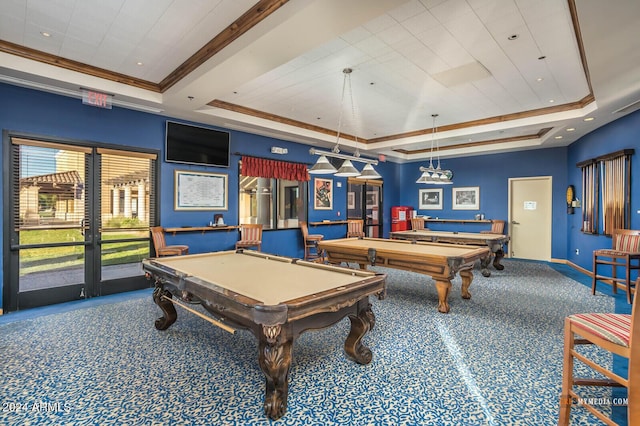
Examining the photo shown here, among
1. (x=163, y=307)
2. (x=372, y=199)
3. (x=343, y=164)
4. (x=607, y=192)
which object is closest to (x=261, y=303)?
(x=163, y=307)

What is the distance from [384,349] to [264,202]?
504cm

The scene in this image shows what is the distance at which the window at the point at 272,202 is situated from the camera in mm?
6848

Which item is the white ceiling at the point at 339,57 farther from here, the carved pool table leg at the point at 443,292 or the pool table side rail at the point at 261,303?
the carved pool table leg at the point at 443,292

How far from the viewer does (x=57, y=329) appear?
10.9ft

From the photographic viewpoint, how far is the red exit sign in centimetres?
408

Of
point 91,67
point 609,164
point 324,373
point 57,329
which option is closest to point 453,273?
point 324,373

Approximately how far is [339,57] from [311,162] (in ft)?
13.3

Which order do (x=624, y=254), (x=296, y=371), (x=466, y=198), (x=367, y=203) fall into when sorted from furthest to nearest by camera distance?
1. (x=367, y=203)
2. (x=466, y=198)
3. (x=624, y=254)
4. (x=296, y=371)

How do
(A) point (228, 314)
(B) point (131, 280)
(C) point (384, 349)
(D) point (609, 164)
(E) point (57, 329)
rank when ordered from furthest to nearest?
1. (D) point (609, 164)
2. (B) point (131, 280)
3. (E) point (57, 329)
4. (C) point (384, 349)
5. (A) point (228, 314)

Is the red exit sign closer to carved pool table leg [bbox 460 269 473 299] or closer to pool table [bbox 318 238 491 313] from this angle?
pool table [bbox 318 238 491 313]

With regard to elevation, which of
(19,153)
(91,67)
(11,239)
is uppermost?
(91,67)

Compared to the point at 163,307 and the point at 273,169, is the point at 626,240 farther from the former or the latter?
the point at 163,307

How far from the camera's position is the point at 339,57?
11.9ft

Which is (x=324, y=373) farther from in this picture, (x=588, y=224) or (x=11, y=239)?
(x=588, y=224)
